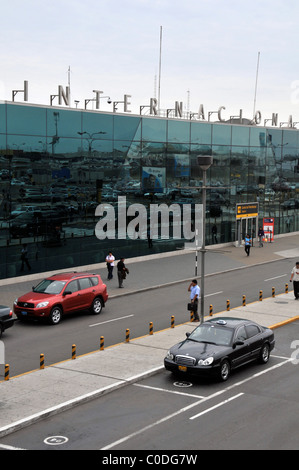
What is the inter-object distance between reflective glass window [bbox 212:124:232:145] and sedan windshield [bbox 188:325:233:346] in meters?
28.5

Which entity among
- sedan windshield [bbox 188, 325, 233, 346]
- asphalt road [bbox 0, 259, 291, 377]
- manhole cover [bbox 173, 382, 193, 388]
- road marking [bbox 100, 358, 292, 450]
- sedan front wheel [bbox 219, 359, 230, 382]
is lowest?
asphalt road [bbox 0, 259, 291, 377]

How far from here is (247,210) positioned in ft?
164

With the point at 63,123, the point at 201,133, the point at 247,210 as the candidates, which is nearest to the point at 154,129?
the point at 201,133

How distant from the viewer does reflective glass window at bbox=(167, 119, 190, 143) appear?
41.6 meters

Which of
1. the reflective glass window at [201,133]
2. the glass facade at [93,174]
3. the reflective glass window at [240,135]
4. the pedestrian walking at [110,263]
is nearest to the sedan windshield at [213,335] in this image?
the glass facade at [93,174]

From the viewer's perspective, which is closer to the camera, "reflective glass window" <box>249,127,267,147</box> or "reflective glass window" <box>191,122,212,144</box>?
"reflective glass window" <box>191,122,212,144</box>

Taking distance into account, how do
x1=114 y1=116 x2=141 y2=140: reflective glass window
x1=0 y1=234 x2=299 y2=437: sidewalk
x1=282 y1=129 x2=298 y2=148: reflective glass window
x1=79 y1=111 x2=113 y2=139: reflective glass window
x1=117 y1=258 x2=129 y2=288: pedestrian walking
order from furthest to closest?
x1=282 y1=129 x2=298 y2=148: reflective glass window, x1=114 y1=116 x2=141 y2=140: reflective glass window, x1=79 y1=111 x2=113 y2=139: reflective glass window, x1=117 y1=258 x2=129 y2=288: pedestrian walking, x1=0 y1=234 x2=299 y2=437: sidewalk

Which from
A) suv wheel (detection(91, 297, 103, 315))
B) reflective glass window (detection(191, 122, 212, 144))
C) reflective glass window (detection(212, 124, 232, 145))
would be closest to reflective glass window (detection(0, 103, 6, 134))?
suv wheel (detection(91, 297, 103, 315))

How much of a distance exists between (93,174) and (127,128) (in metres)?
3.88

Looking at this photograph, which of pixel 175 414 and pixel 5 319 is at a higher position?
pixel 5 319

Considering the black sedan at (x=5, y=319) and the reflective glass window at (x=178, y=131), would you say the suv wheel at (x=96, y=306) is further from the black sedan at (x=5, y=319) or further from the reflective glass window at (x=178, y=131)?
the reflective glass window at (x=178, y=131)

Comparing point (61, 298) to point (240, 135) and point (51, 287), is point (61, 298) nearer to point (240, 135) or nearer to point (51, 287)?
point (51, 287)

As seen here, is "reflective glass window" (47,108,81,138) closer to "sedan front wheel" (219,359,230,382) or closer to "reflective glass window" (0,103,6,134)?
"reflective glass window" (0,103,6,134)
